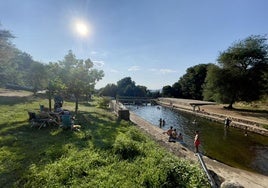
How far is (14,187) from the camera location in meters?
6.91

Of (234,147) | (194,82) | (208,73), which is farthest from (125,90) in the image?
(234,147)

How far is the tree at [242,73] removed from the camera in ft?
134

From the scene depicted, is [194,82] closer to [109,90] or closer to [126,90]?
[126,90]

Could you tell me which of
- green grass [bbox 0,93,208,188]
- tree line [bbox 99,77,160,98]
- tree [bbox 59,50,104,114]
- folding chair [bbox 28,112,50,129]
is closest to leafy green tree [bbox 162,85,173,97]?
tree line [bbox 99,77,160,98]

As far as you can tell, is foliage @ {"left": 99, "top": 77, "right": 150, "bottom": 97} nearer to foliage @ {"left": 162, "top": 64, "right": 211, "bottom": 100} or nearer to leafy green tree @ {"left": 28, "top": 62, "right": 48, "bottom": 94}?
foliage @ {"left": 162, "top": 64, "right": 211, "bottom": 100}

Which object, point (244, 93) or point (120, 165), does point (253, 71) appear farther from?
point (120, 165)

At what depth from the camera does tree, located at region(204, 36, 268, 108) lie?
1609 inches

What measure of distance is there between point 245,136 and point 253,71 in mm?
21045

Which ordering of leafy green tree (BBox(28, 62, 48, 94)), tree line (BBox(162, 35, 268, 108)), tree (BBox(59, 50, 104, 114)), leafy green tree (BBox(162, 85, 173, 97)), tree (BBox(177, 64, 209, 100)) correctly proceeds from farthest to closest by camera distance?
leafy green tree (BBox(162, 85, 173, 97))
tree (BBox(177, 64, 209, 100))
tree line (BBox(162, 35, 268, 108))
leafy green tree (BBox(28, 62, 48, 94))
tree (BBox(59, 50, 104, 114))

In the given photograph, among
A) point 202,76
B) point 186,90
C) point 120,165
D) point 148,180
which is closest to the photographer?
point 148,180

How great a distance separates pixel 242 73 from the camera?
41.6 meters

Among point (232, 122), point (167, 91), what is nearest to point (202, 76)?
point (167, 91)

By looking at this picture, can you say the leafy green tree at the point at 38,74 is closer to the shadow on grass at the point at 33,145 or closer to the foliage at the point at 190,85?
the shadow on grass at the point at 33,145

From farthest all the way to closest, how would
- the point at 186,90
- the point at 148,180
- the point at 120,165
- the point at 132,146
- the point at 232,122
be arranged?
the point at 186,90, the point at 232,122, the point at 132,146, the point at 120,165, the point at 148,180
